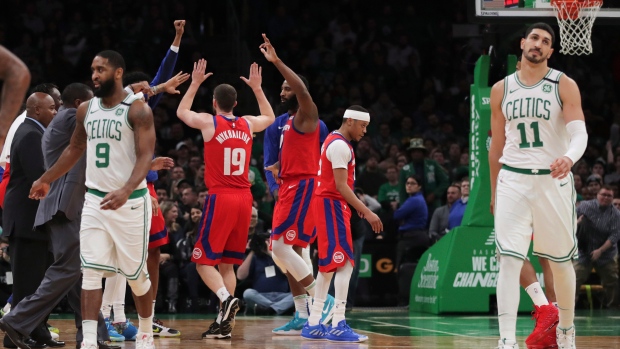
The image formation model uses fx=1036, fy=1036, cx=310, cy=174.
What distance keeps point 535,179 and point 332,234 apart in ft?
8.83

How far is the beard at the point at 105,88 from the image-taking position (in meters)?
8.16

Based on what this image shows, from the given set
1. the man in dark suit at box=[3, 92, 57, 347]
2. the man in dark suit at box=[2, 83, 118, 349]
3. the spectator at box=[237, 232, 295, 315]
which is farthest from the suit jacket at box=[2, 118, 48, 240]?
the spectator at box=[237, 232, 295, 315]

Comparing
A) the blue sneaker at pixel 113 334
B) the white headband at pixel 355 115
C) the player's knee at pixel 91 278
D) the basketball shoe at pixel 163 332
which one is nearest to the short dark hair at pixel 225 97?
the white headband at pixel 355 115

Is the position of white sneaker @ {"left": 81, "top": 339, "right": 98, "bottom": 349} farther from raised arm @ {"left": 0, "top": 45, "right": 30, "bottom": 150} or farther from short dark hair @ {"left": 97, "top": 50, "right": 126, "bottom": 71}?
raised arm @ {"left": 0, "top": 45, "right": 30, "bottom": 150}

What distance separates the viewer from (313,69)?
23.5m

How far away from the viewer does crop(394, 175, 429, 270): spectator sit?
17.3 meters

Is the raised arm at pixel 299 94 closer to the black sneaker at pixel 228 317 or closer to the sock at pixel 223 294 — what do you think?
the sock at pixel 223 294

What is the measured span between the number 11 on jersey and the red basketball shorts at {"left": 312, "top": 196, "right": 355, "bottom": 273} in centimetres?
93

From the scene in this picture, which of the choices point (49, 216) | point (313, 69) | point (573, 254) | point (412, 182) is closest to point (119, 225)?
point (49, 216)

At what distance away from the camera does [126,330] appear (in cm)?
1073

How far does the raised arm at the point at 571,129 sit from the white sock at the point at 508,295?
2.79 feet

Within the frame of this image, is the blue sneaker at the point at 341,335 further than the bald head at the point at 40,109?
→ Yes

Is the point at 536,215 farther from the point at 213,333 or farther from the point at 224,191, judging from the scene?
the point at 213,333

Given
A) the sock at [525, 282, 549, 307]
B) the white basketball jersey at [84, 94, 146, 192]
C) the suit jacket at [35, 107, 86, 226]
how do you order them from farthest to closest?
the sock at [525, 282, 549, 307] < the suit jacket at [35, 107, 86, 226] < the white basketball jersey at [84, 94, 146, 192]
